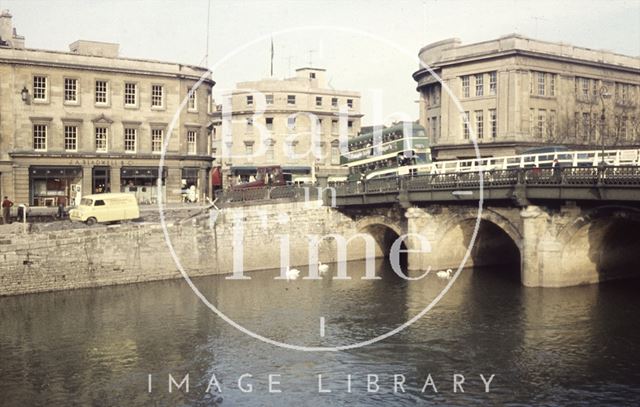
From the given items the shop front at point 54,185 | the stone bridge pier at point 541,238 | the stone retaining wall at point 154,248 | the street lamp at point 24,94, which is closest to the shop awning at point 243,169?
the shop front at point 54,185

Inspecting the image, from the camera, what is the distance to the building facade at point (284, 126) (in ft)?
327

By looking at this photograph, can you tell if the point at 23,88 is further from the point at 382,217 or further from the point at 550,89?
the point at 550,89

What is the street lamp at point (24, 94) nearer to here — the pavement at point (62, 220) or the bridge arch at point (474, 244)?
the pavement at point (62, 220)

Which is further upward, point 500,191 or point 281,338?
point 500,191

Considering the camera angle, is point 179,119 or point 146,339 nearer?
point 146,339

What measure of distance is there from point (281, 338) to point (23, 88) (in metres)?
38.7

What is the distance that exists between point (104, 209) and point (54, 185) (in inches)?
640

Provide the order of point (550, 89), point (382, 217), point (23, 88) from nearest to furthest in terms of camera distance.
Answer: point (382, 217), point (23, 88), point (550, 89)

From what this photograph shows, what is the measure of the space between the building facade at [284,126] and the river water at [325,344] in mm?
54997

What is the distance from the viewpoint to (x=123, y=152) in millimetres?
65938

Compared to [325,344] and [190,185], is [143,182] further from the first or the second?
[325,344]

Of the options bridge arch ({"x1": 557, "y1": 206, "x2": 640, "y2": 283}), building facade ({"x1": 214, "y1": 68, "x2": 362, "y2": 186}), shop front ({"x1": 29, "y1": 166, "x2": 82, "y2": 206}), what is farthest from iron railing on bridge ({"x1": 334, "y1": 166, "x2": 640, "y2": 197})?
building facade ({"x1": 214, "y1": 68, "x2": 362, "y2": 186})

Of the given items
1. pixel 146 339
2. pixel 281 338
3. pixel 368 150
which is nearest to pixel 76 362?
pixel 146 339

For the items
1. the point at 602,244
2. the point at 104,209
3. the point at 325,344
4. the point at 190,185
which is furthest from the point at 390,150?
the point at 325,344
